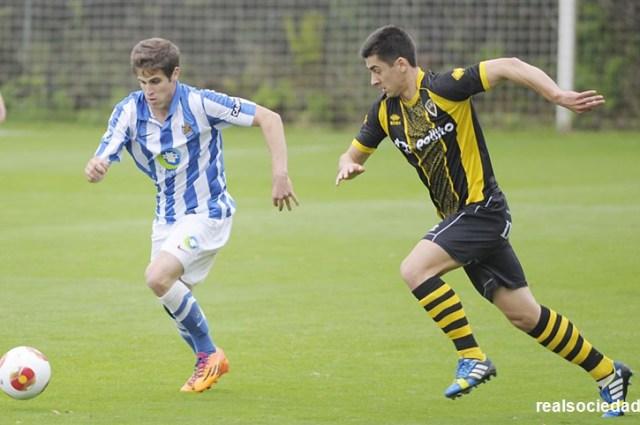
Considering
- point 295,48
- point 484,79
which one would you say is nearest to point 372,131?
point 484,79

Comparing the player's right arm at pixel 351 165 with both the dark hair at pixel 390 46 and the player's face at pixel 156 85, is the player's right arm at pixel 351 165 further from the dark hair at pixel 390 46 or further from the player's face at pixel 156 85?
the player's face at pixel 156 85

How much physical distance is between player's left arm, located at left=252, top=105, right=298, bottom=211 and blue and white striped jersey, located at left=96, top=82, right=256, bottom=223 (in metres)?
0.08

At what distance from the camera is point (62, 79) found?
29.2 meters

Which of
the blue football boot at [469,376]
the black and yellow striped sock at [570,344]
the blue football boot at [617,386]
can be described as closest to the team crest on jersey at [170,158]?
the blue football boot at [469,376]

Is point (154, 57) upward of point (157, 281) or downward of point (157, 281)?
upward

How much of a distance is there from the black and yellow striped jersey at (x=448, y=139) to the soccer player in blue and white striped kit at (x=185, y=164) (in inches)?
A: 30.6

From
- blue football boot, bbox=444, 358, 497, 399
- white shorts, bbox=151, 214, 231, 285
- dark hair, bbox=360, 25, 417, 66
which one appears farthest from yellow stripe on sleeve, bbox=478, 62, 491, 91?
white shorts, bbox=151, 214, 231, 285

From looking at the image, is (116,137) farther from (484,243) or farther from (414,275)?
(484,243)

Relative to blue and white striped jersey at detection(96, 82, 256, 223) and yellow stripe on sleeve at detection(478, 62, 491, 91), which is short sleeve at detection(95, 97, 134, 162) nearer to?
blue and white striped jersey at detection(96, 82, 256, 223)

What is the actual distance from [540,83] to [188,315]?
94.6 inches

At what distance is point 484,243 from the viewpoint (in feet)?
22.9

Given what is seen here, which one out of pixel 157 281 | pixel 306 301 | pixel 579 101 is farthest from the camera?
pixel 306 301

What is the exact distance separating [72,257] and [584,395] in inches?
259

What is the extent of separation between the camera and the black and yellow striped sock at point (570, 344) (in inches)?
273
